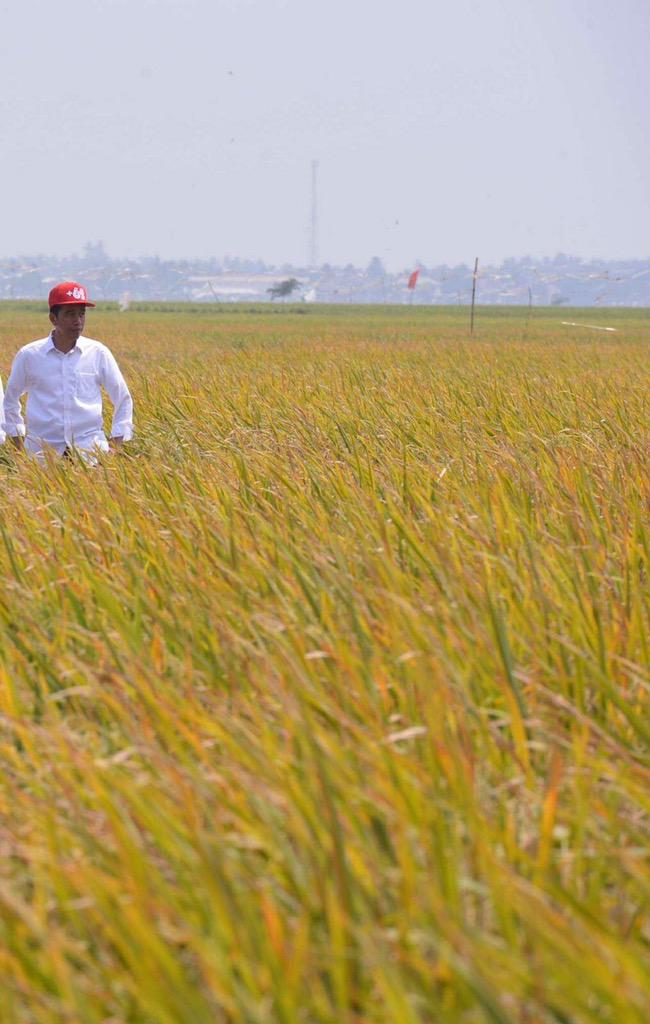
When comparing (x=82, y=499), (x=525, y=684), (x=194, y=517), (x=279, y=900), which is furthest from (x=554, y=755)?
(x=82, y=499)

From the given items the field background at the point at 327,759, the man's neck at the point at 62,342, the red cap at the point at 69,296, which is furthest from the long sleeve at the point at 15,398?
the field background at the point at 327,759

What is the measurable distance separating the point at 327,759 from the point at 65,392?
15.7 ft

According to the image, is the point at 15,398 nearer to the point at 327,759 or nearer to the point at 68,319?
the point at 68,319

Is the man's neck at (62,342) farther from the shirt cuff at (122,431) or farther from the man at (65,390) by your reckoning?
the shirt cuff at (122,431)

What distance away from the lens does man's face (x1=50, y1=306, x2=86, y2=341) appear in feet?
20.4

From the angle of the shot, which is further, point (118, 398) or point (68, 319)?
point (118, 398)

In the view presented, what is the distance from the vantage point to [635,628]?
265 cm

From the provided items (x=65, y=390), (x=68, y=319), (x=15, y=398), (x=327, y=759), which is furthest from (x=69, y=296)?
(x=327, y=759)

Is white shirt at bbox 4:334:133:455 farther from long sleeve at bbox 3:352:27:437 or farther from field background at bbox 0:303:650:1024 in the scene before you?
field background at bbox 0:303:650:1024

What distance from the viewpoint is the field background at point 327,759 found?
142 cm

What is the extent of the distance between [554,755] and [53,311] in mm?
4892

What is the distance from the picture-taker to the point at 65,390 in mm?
6422

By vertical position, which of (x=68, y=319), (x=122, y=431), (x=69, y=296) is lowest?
(x=122, y=431)

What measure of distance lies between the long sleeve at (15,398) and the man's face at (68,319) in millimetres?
230
